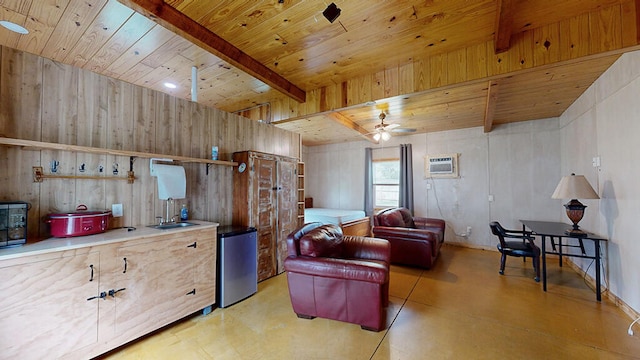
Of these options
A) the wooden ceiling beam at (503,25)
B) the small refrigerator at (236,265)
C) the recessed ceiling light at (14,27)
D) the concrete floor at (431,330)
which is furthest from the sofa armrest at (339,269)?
the recessed ceiling light at (14,27)

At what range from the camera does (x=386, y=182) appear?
21.3 ft

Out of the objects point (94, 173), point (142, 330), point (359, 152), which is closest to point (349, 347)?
point (142, 330)

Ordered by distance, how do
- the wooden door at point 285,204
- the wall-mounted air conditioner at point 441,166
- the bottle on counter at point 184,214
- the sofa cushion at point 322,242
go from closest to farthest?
the sofa cushion at point 322,242 < the bottle on counter at point 184,214 < the wooden door at point 285,204 < the wall-mounted air conditioner at point 441,166

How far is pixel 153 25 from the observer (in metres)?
2.14

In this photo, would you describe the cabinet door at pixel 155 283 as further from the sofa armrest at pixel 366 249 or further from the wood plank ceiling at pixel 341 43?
the wood plank ceiling at pixel 341 43

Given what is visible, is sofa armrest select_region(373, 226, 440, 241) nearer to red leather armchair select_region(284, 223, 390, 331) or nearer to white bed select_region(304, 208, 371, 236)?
white bed select_region(304, 208, 371, 236)

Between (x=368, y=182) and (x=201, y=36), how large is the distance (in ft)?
16.4

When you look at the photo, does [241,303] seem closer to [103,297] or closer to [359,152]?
[103,297]

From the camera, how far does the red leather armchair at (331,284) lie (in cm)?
222

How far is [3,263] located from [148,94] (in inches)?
73.8

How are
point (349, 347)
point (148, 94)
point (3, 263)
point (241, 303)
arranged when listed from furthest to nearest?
point (241, 303) → point (148, 94) → point (349, 347) → point (3, 263)

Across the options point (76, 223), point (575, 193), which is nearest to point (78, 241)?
point (76, 223)

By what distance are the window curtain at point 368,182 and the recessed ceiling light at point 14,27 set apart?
5.87 meters

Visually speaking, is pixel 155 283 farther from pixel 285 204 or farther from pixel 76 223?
pixel 285 204
